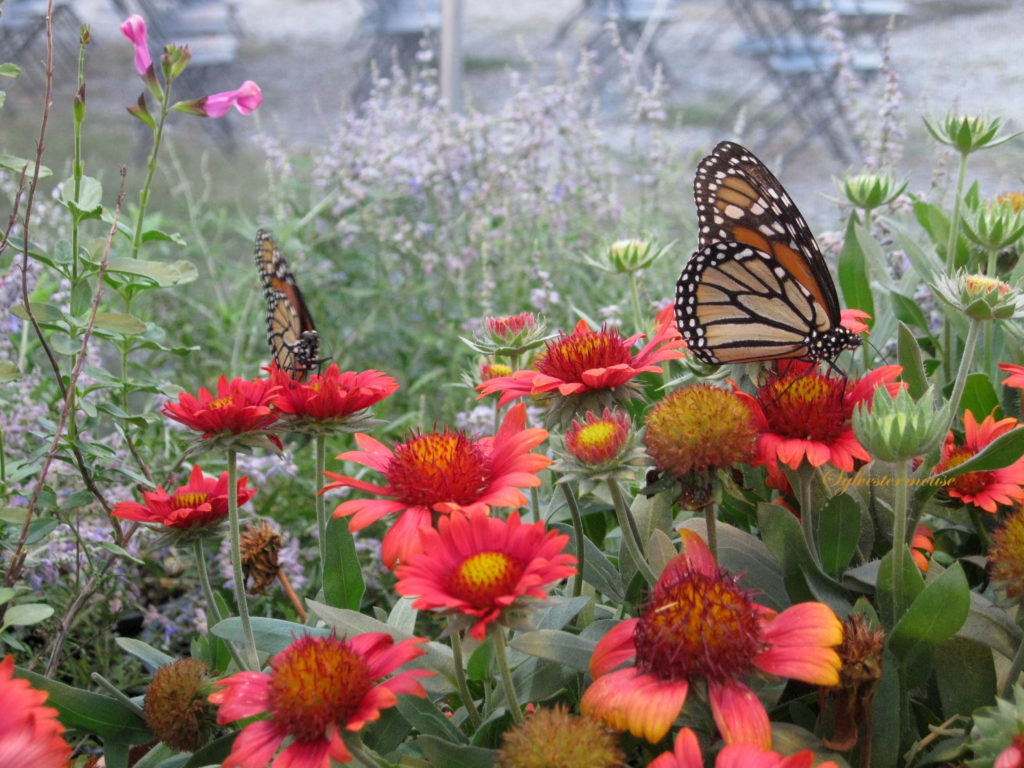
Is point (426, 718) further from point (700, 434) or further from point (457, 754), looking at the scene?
point (700, 434)

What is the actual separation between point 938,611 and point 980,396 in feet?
1.69

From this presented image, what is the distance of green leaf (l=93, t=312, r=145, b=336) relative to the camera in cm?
126

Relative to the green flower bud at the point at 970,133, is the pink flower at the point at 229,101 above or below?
above

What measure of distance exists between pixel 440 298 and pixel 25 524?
6.06 ft

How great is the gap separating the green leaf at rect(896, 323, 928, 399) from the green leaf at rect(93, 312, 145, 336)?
35.3 inches

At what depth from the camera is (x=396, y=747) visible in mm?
968

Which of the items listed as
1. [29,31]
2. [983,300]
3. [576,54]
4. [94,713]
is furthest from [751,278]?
[576,54]

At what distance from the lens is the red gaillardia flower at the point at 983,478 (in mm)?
1061

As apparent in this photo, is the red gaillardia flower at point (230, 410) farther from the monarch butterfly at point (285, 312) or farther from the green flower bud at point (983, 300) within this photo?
the green flower bud at point (983, 300)

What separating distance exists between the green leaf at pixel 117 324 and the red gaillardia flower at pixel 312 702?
22.6 inches

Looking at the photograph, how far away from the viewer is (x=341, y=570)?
3.72 ft

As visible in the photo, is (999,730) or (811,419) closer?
(999,730)

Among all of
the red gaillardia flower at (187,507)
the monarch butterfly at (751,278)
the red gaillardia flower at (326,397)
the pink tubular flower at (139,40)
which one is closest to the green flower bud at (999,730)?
the monarch butterfly at (751,278)

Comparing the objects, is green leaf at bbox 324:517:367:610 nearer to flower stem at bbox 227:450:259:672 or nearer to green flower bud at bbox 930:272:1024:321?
flower stem at bbox 227:450:259:672
